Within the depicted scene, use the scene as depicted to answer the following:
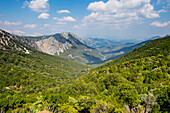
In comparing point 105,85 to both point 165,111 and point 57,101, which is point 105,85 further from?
point 165,111

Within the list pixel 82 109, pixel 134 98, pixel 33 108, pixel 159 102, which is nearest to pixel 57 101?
pixel 33 108

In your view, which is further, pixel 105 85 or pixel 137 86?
pixel 105 85

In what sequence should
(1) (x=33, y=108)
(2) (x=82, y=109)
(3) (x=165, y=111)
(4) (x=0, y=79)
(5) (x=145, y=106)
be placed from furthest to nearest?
1. (4) (x=0, y=79)
2. (1) (x=33, y=108)
3. (2) (x=82, y=109)
4. (5) (x=145, y=106)
5. (3) (x=165, y=111)

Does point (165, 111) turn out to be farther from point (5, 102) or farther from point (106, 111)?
point (5, 102)

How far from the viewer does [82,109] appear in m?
47.1

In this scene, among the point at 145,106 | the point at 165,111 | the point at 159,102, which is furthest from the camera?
the point at 145,106

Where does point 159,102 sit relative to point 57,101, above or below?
above

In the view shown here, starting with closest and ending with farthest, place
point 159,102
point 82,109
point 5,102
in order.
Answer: point 159,102 → point 82,109 → point 5,102

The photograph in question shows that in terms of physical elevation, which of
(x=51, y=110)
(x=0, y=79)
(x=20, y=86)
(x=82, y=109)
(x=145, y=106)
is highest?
(x=145, y=106)

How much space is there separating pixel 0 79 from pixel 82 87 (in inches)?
4940

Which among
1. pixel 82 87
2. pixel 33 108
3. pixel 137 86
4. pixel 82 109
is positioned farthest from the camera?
pixel 82 87

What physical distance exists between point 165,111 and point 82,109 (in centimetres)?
3129

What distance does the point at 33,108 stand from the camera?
168 ft

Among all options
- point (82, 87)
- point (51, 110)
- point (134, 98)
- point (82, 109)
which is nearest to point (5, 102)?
point (51, 110)
